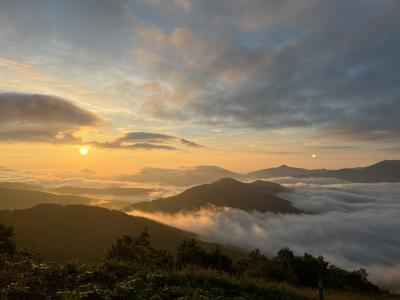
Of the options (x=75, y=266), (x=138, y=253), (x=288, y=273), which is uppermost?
(x=75, y=266)

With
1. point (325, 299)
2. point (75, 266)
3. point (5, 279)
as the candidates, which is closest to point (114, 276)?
point (75, 266)

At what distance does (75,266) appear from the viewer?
1902 centimetres

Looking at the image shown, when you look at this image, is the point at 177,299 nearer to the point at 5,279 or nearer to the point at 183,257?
the point at 5,279

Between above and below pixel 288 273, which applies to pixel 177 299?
A: above

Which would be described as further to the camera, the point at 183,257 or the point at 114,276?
the point at 183,257

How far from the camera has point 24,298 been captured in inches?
586

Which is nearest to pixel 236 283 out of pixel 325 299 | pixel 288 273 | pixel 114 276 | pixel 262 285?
pixel 262 285

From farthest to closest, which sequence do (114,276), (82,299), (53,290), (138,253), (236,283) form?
(138,253) < (236,283) < (114,276) < (53,290) < (82,299)

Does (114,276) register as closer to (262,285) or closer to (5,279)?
(5,279)

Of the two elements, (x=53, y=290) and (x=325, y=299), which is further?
(x=325, y=299)

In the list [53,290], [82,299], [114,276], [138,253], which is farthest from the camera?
[138,253]

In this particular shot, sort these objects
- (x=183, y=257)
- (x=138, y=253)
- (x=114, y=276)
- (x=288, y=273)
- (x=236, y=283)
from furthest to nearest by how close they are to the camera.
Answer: (x=138, y=253) → (x=183, y=257) → (x=288, y=273) → (x=236, y=283) → (x=114, y=276)

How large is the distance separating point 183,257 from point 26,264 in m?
31.9

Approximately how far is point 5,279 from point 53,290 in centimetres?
250
